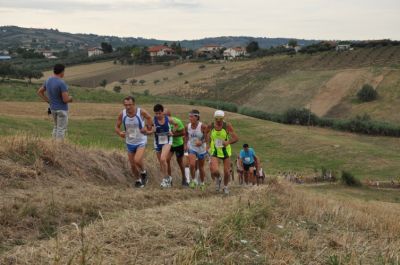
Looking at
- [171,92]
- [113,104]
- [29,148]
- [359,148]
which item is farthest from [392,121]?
[29,148]

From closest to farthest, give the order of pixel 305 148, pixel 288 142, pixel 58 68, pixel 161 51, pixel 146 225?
pixel 146 225, pixel 58 68, pixel 305 148, pixel 288 142, pixel 161 51

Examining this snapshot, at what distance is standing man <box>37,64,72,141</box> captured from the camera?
10.4 metres

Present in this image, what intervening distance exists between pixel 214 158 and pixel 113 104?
53450 mm

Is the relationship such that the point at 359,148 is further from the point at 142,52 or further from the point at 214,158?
the point at 142,52

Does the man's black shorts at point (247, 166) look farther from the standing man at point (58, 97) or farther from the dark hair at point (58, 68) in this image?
the dark hair at point (58, 68)

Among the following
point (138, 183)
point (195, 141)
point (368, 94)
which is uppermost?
point (195, 141)

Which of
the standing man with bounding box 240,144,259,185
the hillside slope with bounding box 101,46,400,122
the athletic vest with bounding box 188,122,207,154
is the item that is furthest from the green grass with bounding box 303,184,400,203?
the hillside slope with bounding box 101,46,400,122

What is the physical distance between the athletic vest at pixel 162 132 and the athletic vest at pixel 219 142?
999mm

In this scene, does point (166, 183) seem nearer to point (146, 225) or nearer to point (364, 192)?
point (146, 225)

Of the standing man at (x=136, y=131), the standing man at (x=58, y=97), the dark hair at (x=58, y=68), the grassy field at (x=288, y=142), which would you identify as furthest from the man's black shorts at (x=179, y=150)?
the grassy field at (x=288, y=142)

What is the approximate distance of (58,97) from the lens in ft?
34.7

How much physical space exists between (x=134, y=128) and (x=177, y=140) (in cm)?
156

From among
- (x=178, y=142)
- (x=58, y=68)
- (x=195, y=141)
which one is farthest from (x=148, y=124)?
(x=58, y=68)

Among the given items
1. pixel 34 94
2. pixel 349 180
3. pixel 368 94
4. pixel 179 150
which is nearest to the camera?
pixel 179 150
